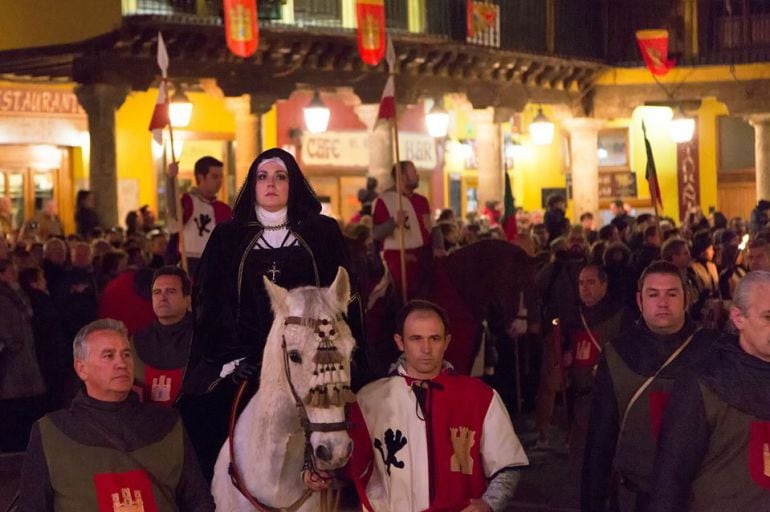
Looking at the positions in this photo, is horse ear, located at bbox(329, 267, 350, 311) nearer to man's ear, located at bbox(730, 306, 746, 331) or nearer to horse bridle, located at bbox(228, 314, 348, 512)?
horse bridle, located at bbox(228, 314, 348, 512)

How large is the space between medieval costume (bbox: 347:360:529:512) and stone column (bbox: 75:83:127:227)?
15216 mm

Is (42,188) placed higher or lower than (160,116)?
lower

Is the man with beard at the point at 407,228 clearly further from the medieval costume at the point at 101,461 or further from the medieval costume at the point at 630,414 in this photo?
the medieval costume at the point at 101,461

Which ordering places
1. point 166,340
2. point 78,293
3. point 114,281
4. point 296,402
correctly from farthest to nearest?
point 78,293 < point 114,281 < point 166,340 < point 296,402

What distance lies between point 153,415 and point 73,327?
25.7 feet

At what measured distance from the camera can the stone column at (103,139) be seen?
2102 cm

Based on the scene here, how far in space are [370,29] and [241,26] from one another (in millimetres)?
2644

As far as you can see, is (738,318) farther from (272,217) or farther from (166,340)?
(166,340)

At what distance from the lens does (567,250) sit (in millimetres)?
15117

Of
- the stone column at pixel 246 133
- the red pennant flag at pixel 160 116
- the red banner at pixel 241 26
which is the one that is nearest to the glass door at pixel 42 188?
the stone column at pixel 246 133

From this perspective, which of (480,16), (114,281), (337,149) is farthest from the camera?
(337,149)

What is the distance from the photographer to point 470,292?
14.2 meters

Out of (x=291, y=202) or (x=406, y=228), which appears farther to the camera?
(x=406, y=228)

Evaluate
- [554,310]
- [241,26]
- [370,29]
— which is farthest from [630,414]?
[370,29]
